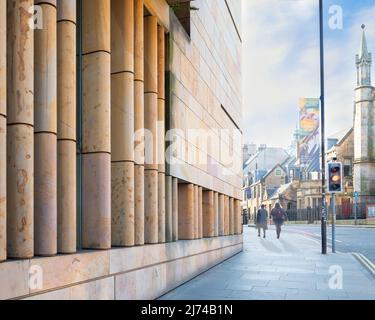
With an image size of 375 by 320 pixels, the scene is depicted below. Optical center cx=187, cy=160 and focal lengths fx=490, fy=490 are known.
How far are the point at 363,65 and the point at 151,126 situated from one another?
209ft

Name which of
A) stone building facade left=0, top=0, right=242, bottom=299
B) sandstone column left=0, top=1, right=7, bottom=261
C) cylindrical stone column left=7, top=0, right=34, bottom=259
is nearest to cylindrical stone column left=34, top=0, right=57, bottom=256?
stone building facade left=0, top=0, right=242, bottom=299

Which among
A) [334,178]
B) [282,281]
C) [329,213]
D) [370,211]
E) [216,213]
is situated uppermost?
[334,178]

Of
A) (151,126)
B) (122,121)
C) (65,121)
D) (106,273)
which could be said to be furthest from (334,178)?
(65,121)

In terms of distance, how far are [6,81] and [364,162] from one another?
6639 centimetres

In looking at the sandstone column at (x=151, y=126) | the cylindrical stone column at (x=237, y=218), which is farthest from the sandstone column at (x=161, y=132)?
the cylindrical stone column at (x=237, y=218)

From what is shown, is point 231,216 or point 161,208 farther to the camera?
point 231,216

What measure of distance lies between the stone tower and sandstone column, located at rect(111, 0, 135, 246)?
62659 mm

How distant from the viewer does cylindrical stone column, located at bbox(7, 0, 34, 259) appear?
5.11 meters

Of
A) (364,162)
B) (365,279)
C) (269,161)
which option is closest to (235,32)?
(365,279)

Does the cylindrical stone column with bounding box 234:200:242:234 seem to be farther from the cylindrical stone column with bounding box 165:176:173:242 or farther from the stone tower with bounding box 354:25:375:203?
the stone tower with bounding box 354:25:375:203

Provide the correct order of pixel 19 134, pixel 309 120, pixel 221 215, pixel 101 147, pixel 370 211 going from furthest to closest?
1. pixel 370 211
2. pixel 309 120
3. pixel 221 215
4. pixel 101 147
5. pixel 19 134

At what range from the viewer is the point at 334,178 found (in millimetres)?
18312

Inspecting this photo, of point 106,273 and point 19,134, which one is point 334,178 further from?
point 19,134

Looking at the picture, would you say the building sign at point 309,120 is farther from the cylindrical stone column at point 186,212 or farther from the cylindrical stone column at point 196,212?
the cylindrical stone column at point 186,212
